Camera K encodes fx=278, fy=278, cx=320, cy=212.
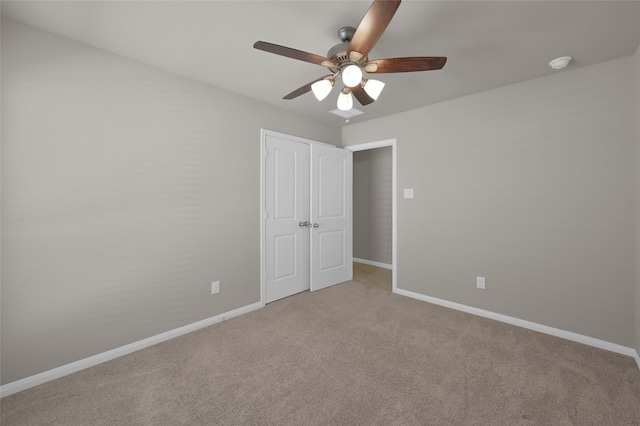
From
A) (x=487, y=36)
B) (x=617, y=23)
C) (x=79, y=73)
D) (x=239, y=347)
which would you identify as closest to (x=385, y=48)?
(x=487, y=36)

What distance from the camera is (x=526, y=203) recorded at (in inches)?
109

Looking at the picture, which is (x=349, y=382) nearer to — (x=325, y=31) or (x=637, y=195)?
(x=325, y=31)

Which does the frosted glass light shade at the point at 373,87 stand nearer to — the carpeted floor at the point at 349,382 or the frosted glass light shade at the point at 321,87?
the frosted glass light shade at the point at 321,87

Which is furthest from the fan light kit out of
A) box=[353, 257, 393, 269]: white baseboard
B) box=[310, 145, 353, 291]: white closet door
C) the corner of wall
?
box=[353, 257, 393, 269]: white baseboard

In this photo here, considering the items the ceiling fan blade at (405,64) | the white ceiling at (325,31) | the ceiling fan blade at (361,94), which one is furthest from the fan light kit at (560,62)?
the ceiling fan blade at (361,94)

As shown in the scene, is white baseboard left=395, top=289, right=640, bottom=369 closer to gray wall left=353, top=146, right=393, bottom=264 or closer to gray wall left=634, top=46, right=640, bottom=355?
gray wall left=634, top=46, right=640, bottom=355

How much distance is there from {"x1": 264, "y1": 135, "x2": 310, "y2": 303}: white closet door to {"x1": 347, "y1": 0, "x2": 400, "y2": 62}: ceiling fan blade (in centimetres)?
196

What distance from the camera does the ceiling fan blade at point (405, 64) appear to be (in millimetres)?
1701

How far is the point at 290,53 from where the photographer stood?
1662 millimetres

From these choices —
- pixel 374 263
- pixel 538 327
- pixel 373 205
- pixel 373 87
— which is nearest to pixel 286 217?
pixel 373 87

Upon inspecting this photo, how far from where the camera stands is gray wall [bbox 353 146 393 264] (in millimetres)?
5367

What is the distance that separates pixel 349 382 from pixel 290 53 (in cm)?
219

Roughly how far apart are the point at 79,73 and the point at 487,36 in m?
3.03

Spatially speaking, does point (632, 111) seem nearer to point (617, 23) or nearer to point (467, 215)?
point (617, 23)
